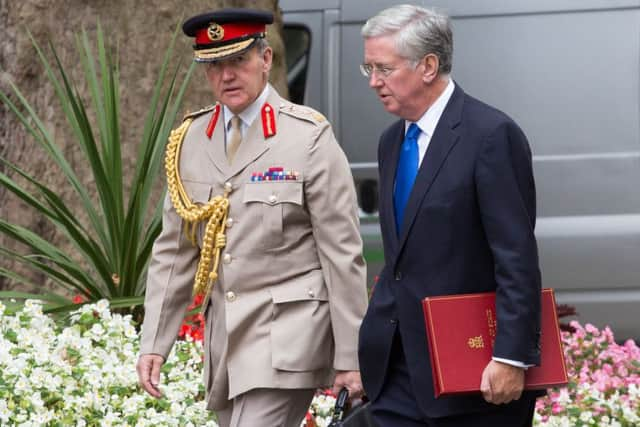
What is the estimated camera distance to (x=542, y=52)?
8.04 m

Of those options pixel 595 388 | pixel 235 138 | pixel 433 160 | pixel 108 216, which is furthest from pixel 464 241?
pixel 108 216

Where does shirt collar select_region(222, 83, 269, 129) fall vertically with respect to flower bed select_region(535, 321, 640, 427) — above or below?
above

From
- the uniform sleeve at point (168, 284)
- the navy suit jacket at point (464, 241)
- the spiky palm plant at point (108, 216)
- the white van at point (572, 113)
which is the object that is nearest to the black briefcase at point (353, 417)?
the navy suit jacket at point (464, 241)

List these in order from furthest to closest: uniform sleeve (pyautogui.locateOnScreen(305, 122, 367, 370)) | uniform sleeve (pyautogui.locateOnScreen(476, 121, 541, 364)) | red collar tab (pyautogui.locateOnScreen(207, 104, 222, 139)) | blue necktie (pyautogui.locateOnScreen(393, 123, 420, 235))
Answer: red collar tab (pyautogui.locateOnScreen(207, 104, 222, 139)) → uniform sleeve (pyautogui.locateOnScreen(305, 122, 367, 370)) → blue necktie (pyautogui.locateOnScreen(393, 123, 420, 235)) → uniform sleeve (pyautogui.locateOnScreen(476, 121, 541, 364))

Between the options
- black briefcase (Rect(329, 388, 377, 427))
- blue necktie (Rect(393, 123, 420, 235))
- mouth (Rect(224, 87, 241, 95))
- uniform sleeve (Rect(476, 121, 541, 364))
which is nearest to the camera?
uniform sleeve (Rect(476, 121, 541, 364))

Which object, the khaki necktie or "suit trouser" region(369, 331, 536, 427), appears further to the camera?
the khaki necktie

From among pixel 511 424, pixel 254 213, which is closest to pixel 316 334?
pixel 254 213

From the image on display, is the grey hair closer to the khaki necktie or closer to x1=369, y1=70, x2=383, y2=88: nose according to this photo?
x1=369, y1=70, x2=383, y2=88: nose

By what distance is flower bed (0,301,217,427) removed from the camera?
473 cm

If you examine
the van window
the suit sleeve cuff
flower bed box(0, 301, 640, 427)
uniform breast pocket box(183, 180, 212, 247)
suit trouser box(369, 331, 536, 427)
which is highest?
uniform breast pocket box(183, 180, 212, 247)

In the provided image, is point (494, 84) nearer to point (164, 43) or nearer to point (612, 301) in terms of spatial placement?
point (612, 301)

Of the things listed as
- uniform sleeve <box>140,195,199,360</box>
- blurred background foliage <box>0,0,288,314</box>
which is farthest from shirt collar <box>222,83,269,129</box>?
blurred background foliage <box>0,0,288,314</box>

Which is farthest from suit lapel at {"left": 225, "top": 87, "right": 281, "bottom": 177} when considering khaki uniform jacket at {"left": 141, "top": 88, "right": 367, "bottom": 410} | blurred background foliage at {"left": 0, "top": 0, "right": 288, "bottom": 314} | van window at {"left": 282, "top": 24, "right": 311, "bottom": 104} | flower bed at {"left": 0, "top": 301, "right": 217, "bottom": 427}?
van window at {"left": 282, "top": 24, "right": 311, "bottom": 104}

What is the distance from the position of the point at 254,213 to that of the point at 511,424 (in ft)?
3.27
